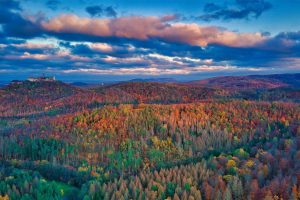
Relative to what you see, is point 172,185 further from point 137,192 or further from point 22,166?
point 22,166

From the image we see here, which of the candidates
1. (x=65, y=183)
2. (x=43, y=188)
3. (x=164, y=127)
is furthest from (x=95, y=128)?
(x=43, y=188)

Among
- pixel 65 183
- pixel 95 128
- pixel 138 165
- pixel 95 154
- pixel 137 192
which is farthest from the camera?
pixel 95 128

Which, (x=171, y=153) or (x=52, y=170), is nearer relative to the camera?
(x=52, y=170)

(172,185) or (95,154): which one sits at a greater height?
(172,185)

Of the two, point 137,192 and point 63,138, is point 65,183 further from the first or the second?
point 63,138

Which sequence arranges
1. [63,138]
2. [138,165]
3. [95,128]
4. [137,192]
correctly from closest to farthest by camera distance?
[137,192] < [138,165] < [63,138] < [95,128]

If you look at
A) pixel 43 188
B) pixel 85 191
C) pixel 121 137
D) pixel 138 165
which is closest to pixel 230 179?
pixel 85 191

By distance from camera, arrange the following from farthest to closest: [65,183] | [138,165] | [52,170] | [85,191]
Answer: [138,165]
[52,170]
[65,183]
[85,191]

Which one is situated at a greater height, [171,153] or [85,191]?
[85,191]

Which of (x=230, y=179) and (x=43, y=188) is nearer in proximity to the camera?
(x=230, y=179)
